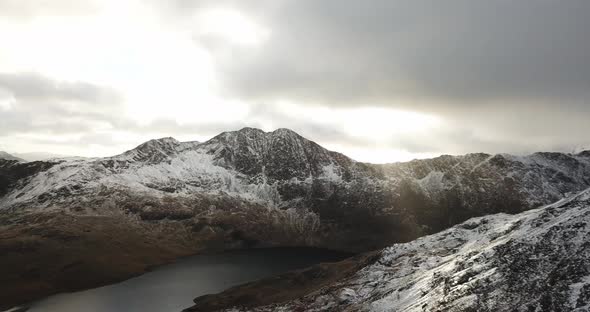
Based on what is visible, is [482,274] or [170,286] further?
[170,286]

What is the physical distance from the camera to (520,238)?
194 ft

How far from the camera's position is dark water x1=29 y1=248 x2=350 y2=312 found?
115750mm

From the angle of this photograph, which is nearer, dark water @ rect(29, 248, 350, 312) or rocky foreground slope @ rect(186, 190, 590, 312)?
rocky foreground slope @ rect(186, 190, 590, 312)

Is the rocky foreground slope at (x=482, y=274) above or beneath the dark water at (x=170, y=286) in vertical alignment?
above

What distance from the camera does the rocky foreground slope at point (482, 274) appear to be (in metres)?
46.5

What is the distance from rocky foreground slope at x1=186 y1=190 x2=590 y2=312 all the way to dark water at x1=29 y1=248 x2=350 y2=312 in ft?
86.5

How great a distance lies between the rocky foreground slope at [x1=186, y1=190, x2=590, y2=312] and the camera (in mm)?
46469

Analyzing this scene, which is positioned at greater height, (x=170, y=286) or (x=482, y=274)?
(x=482, y=274)

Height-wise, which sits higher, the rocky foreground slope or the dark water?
the rocky foreground slope

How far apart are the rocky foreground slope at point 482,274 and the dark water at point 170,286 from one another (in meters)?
26.4

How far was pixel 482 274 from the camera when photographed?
56656 mm

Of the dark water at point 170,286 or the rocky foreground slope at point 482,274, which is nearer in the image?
the rocky foreground slope at point 482,274

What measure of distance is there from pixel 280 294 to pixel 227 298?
17027 millimetres

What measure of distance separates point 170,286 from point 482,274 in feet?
357
